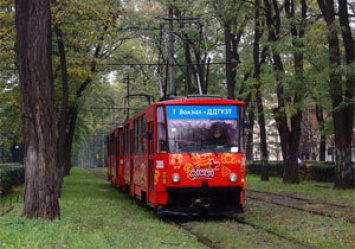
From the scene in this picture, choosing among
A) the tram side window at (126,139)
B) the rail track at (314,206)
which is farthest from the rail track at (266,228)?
the tram side window at (126,139)

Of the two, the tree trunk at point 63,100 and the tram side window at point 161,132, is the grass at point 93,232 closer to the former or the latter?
the tram side window at point 161,132

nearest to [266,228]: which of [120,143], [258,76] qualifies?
[120,143]

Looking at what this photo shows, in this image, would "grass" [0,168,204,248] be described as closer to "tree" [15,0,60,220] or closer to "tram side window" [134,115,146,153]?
"tree" [15,0,60,220]

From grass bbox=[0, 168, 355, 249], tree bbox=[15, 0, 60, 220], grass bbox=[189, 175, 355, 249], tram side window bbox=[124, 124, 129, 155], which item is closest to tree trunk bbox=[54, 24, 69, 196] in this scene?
tram side window bbox=[124, 124, 129, 155]

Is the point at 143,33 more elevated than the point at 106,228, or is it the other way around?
the point at 143,33

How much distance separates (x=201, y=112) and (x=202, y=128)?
0.43 meters

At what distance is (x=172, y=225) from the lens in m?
16.1

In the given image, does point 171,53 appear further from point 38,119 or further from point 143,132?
point 38,119

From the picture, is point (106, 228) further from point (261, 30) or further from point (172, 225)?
point (261, 30)

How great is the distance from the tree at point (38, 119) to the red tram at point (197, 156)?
3217mm

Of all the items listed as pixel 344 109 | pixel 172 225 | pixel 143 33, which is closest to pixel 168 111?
pixel 172 225

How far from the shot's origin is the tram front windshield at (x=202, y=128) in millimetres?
17125

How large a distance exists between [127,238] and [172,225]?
406cm

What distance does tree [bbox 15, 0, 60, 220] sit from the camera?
15.0 metres
